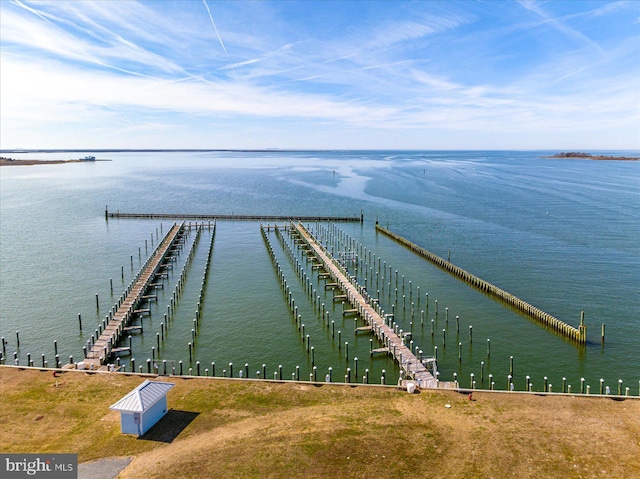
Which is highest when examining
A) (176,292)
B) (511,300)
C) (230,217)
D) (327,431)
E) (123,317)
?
(230,217)

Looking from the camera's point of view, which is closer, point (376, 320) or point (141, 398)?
point (141, 398)

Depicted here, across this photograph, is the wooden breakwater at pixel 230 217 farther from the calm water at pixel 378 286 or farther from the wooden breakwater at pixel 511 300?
the wooden breakwater at pixel 511 300

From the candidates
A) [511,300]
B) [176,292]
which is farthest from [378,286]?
[176,292]

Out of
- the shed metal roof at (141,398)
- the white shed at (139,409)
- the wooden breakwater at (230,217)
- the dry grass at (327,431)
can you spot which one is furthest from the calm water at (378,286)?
the white shed at (139,409)

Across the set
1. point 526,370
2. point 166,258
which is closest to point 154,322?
point 166,258

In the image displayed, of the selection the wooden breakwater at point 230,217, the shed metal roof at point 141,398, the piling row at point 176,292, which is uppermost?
the wooden breakwater at point 230,217

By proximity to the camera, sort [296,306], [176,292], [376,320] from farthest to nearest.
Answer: [176,292] < [296,306] < [376,320]

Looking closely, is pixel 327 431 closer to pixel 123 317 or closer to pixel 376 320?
pixel 376 320
